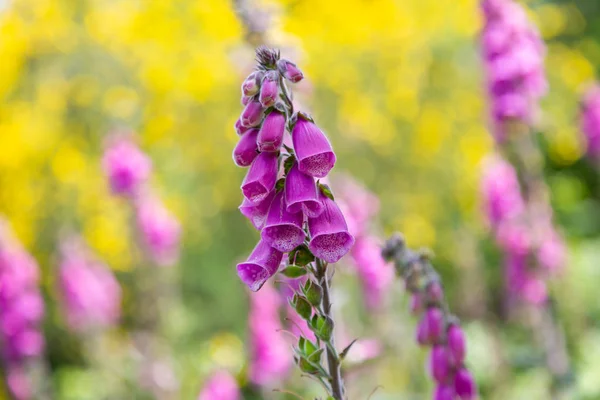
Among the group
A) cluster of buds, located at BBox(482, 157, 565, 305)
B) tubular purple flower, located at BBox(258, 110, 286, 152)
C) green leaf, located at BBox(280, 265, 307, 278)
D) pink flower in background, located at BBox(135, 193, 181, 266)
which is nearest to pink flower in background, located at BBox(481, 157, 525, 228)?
cluster of buds, located at BBox(482, 157, 565, 305)

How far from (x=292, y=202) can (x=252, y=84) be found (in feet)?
0.77

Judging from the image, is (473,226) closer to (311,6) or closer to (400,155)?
(400,155)

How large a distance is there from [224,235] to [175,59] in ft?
6.93

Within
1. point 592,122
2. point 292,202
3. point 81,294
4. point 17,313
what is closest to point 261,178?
point 292,202

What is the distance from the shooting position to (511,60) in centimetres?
318

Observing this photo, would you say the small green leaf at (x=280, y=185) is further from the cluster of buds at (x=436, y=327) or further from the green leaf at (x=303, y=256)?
the cluster of buds at (x=436, y=327)

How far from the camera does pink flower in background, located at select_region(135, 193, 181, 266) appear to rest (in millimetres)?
4781

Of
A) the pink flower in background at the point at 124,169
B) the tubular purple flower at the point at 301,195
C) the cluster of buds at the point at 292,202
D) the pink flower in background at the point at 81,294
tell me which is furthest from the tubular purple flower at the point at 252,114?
the pink flower in background at the point at 81,294

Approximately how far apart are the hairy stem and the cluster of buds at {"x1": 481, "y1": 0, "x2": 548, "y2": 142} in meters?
2.21

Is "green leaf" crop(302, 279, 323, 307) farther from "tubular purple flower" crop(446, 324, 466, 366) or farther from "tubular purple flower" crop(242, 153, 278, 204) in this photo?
"tubular purple flower" crop(446, 324, 466, 366)

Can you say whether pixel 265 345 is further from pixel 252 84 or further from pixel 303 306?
pixel 252 84

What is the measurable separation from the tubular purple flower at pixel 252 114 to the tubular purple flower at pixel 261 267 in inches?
9.1

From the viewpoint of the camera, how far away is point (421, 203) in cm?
674

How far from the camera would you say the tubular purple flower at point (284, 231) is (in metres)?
1.22
